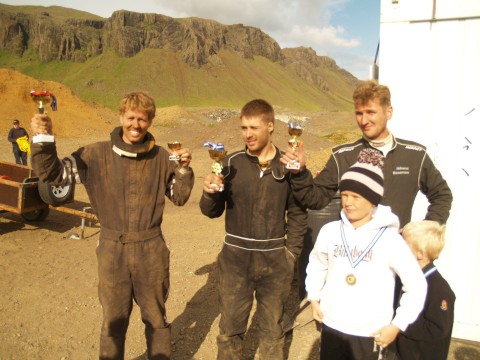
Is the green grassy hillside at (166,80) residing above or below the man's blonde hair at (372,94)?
above

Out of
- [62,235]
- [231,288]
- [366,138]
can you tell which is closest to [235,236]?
[231,288]

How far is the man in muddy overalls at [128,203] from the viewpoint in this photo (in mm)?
3160

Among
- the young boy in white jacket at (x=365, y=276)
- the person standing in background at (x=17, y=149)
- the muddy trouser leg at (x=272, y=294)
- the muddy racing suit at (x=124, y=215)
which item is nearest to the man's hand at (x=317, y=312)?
the young boy in white jacket at (x=365, y=276)

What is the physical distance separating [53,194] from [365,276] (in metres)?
6.87

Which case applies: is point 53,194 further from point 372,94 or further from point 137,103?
point 372,94

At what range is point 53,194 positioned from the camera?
7609 mm

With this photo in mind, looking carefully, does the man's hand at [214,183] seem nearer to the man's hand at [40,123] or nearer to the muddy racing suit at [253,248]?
the muddy racing suit at [253,248]

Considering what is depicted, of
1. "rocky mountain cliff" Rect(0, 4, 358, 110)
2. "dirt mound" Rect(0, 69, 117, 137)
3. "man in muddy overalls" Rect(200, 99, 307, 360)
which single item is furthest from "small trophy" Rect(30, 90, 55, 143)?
"rocky mountain cliff" Rect(0, 4, 358, 110)

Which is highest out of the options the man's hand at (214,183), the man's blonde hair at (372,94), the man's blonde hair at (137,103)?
the man's blonde hair at (372,94)

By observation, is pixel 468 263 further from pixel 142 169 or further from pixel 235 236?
pixel 142 169

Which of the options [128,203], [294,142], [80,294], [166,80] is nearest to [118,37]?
[166,80]

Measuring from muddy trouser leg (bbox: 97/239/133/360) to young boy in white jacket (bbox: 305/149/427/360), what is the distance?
165 centimetres

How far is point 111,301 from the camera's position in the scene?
3.22m

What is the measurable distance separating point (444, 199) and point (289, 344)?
2.34 metres
